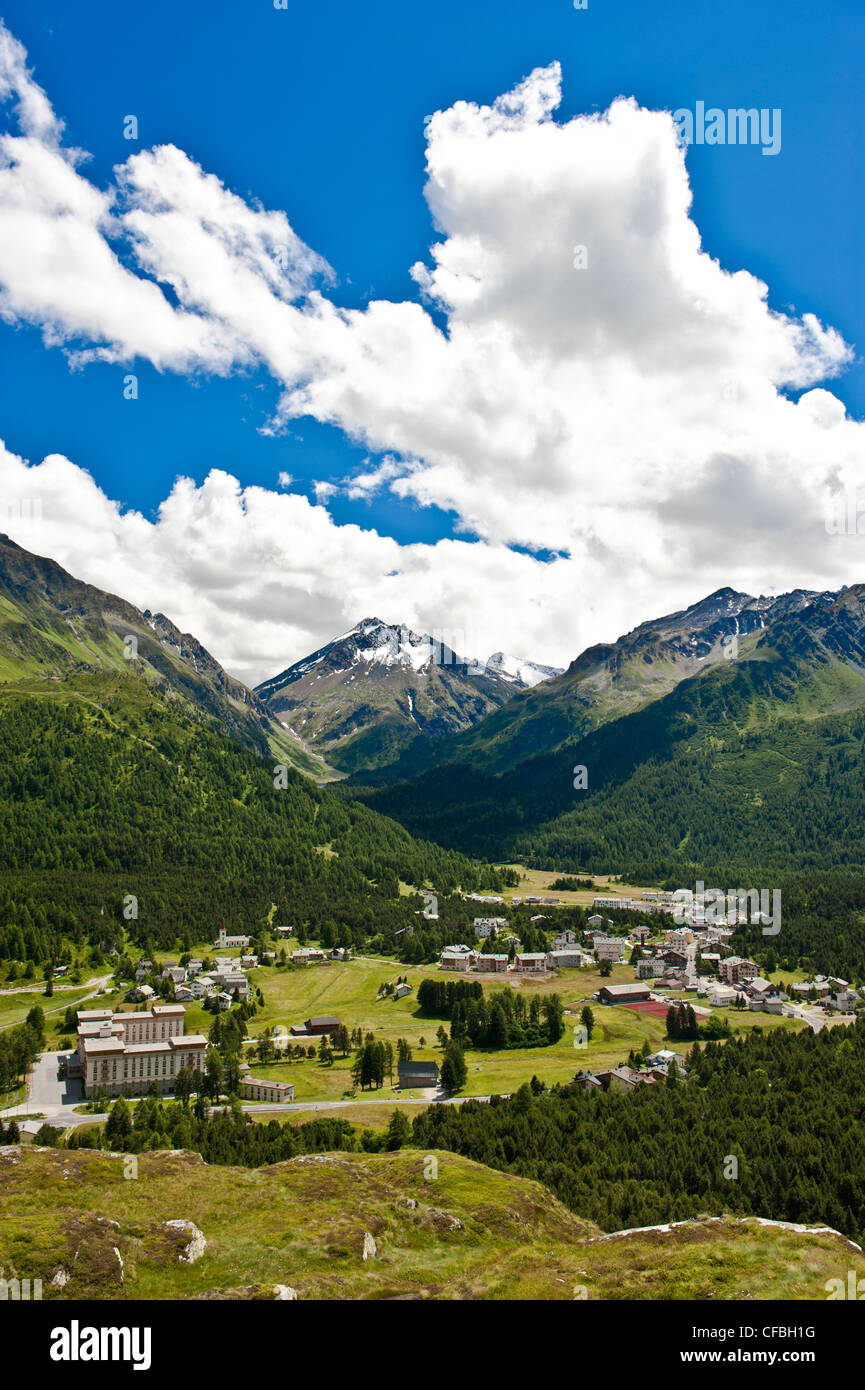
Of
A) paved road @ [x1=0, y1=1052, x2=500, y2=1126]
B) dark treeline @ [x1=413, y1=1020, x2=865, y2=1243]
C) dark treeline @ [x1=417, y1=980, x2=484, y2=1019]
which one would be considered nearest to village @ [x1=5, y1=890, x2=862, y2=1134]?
→ paved road @ [x1=0, y1=1052, x2=500, y2=1126]

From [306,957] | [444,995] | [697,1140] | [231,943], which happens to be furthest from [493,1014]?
[231,943]

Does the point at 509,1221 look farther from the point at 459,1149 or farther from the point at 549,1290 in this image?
the point at 459,1149

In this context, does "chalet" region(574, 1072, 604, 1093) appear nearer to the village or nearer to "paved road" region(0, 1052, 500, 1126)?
the village

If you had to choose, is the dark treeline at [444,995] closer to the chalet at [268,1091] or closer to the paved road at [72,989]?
the chalet at [268,1091]

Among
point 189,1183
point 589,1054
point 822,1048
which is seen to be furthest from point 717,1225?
point 589,1054

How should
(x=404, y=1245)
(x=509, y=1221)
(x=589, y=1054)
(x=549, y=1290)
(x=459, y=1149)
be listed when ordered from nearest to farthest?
(x=549, y=1290)
(x=404, y=1245)
(x=509, y=1221)
(x=459, y=1149)
(x=589, y=1054)
